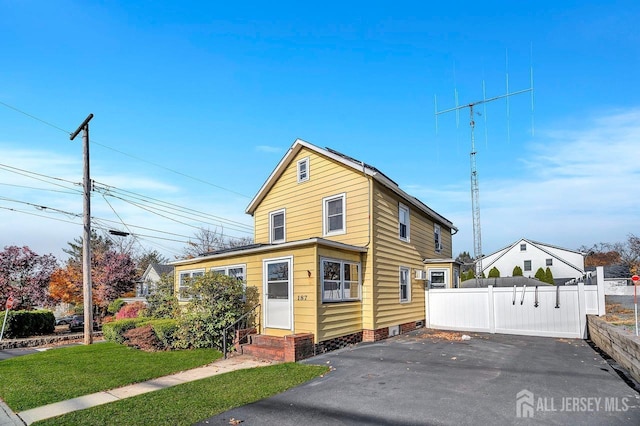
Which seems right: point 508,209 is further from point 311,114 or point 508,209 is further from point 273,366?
point 273,366

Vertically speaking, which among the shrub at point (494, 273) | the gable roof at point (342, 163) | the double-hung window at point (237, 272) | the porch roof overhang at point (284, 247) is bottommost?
the shrub at point (494, 273)

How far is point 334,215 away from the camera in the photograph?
47.1 feet

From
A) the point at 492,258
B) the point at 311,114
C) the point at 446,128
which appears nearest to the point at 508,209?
the point at 446,128

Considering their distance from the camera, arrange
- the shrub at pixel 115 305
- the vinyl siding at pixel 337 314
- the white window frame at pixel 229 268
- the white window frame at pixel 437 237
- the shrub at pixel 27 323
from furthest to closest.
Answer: the shrub at pixel 115 305 → the white window frame at pixel 437 237 → the shrub at pixel 27 323 → the white window frame at pixel 229 268 → the vinyl siding at pixel 337 314

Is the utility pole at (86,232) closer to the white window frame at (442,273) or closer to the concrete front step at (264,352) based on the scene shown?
the concrete front step at (264,352)

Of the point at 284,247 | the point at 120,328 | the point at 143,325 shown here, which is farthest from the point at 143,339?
the point at 284,247

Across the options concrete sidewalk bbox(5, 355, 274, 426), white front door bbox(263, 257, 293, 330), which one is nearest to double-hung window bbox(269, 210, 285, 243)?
white front door bbox(263, 257, 293, 330)

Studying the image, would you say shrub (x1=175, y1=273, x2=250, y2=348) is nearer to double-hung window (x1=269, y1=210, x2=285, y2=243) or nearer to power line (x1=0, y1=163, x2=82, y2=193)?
double-hung window (x1=269, y1=210, x2=285, y2=243)

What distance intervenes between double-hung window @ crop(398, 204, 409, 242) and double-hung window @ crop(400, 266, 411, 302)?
4.23 feet

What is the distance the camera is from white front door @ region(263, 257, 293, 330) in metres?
11.8

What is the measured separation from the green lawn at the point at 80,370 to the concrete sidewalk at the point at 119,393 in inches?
10.4

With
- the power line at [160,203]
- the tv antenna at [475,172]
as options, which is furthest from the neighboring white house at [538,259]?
the power line at [160,203]

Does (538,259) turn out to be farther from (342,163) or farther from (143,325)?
(143,325)

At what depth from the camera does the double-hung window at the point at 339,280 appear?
456 inches
